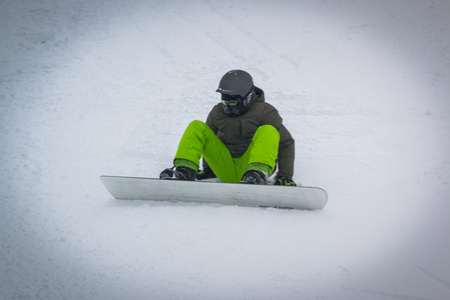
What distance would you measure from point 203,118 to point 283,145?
217 cm

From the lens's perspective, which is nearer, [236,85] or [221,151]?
[236,85]

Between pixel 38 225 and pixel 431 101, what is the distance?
471cm

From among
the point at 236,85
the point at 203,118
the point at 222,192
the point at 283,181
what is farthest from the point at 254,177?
the point at 203,118

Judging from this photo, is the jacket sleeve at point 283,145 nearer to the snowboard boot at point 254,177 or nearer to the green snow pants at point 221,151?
the green snow pants at point 221,151

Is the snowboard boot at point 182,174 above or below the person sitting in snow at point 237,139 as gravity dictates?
below

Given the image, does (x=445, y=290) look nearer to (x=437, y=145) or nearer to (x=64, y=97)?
(x=437, y=145)

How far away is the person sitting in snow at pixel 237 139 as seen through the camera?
2980 mm

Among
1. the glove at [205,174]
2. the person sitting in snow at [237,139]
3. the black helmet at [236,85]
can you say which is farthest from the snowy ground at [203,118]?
the black helmet at [236,85]

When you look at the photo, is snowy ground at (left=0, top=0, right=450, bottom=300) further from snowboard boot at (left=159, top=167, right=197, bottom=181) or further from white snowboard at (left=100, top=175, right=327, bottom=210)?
snowboard boot at (left=159, top=167, right=197, bottom=181)

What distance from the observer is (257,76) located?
6.45 m

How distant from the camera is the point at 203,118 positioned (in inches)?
209

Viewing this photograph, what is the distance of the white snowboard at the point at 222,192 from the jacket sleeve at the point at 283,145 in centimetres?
45

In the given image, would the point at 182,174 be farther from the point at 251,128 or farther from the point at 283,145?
the point at 283,145

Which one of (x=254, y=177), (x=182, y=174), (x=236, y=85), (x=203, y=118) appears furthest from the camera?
(x=203, y=118)
